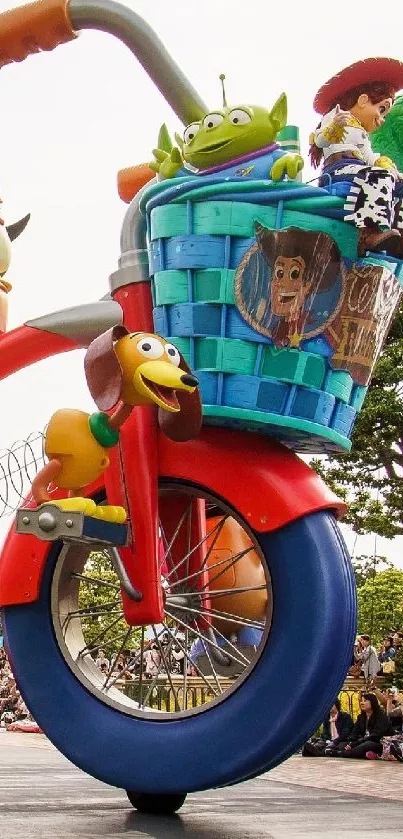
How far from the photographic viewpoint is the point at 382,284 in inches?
184

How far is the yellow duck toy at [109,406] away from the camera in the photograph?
4262mm

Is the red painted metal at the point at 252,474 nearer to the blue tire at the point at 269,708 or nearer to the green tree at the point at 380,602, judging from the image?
the blue tire at the point at 269,708

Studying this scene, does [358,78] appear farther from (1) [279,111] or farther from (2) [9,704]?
(2) [9,704]

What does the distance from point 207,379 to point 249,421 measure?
258 mm

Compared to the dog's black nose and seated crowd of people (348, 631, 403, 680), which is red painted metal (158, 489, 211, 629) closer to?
the dog's black nose

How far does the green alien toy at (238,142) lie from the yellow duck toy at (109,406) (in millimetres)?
957

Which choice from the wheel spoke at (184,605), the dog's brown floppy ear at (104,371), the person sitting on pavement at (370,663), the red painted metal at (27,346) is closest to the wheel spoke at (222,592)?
the wheel spoke at (184,605)

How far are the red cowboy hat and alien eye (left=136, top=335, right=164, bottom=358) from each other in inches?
61.6

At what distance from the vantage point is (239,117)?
15.6 ft

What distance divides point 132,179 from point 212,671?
2.65 metres

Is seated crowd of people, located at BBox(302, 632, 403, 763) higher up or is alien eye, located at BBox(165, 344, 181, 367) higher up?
alien eye, located at BBox(165, 344, 181, 367)

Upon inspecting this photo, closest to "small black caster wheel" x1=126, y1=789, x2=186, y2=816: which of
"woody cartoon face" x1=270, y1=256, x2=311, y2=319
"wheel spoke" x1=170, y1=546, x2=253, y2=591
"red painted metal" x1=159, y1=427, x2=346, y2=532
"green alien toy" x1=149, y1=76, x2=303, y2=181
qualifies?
"wheel spoke" x1=170, y1=546, x2=253, y2=591

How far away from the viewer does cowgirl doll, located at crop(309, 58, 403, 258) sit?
14.2 ft

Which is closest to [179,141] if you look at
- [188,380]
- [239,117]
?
[239,117]
